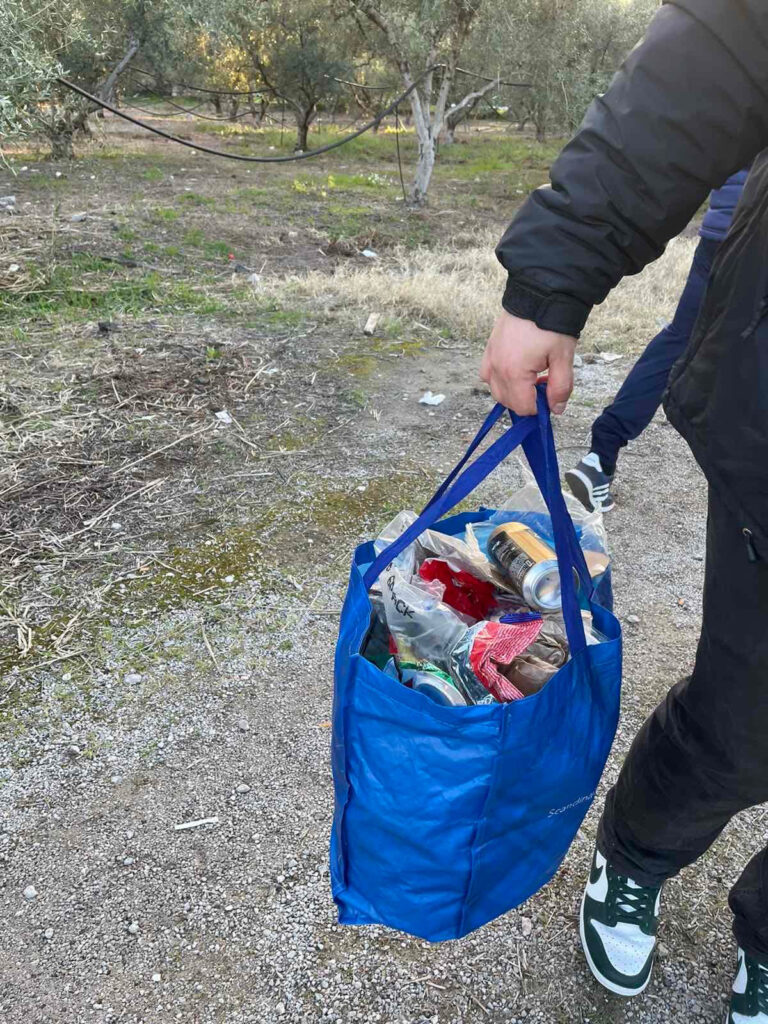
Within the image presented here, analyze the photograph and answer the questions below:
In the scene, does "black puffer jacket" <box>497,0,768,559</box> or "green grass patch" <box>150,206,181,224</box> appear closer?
"black puffer jacket" <box>497,0,768,559</box>

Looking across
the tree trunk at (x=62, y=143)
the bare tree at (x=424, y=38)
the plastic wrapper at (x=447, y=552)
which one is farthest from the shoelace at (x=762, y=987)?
the tree trunk at (x=62, y=143)

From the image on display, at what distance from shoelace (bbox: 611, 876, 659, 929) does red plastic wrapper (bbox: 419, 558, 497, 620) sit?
60 centimetres

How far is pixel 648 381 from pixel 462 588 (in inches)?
72.5

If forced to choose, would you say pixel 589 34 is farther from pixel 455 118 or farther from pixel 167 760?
pixel 167 760

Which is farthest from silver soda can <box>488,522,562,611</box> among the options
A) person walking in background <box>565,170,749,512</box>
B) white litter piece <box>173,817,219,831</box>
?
person walking in background <box>565,170,749,512</box>

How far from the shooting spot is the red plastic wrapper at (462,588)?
1.55m

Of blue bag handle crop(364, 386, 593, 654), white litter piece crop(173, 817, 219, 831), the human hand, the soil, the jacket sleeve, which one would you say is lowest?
white litter piece crop(173, 817, 219, 831)

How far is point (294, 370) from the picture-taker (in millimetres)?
4473

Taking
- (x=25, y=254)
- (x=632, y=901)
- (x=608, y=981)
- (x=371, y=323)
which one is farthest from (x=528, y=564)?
(x=25, y=254)

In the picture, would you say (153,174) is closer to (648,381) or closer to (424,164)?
(424,164)

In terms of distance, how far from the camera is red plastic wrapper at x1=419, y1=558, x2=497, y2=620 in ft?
5.07

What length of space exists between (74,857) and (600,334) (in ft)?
15.4

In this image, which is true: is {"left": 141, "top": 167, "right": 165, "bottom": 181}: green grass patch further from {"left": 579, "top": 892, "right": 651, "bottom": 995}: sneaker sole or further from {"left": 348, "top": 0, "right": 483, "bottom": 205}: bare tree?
{"left": 579, "top": 892, "right": 651, "bottom": 995}: sneaker sole

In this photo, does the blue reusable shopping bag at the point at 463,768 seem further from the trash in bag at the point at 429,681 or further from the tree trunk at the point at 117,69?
the tree trunk at the point at 117,69
